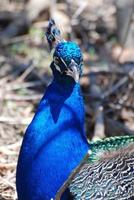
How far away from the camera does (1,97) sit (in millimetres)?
4594

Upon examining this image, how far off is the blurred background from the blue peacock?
72 cm

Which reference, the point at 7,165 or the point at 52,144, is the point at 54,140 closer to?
the point at 52,144

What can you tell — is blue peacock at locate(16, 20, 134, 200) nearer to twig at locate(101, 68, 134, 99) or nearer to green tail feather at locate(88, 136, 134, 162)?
green tail feather at locate(88, 136, 134, 162)

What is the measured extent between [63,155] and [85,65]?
2692 mm

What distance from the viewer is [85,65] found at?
5.45 m

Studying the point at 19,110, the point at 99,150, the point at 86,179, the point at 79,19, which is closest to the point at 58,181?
the point at 86,179

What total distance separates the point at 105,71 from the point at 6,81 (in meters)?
0.80

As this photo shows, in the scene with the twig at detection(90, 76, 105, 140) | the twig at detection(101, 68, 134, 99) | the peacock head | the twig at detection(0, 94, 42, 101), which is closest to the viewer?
the peacock head

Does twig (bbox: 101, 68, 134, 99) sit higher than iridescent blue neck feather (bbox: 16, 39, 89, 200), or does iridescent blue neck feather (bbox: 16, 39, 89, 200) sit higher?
iridescent blue neck feather (bbox: 16, 39, 89, 200)

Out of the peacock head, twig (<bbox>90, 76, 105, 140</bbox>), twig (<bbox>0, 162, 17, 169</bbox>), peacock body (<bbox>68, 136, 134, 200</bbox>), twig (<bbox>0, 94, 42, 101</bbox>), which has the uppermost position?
the peacock head

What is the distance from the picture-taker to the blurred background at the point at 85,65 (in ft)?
14.2

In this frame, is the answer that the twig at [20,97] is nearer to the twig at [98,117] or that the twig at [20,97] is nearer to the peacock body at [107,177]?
the twig at [98,117]

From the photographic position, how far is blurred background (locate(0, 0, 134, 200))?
14.2 feet

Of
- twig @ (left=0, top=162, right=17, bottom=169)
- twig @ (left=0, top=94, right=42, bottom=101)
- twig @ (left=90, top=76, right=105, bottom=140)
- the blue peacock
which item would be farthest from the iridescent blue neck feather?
twig @ (left=0, top=94, right=42, bottom=101)
